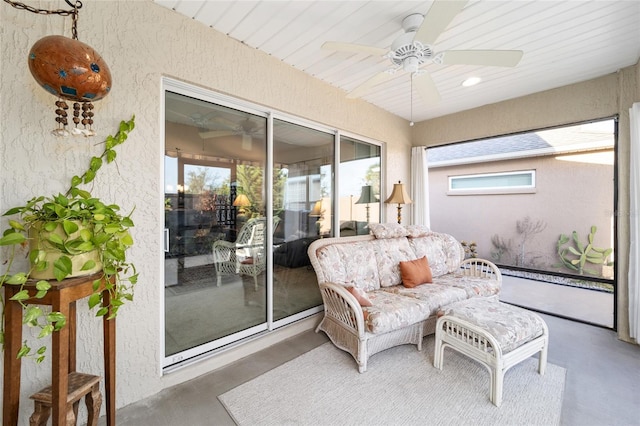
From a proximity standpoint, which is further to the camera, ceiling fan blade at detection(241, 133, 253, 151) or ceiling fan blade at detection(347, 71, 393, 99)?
ceiling fan blade at detection(241, 133, 253, 151)

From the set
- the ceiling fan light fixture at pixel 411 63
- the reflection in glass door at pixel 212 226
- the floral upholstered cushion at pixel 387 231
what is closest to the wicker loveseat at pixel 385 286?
the floral upholstered cushion at pixel 387 231

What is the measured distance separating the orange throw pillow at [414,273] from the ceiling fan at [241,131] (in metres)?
2.14

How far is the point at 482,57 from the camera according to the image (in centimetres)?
178

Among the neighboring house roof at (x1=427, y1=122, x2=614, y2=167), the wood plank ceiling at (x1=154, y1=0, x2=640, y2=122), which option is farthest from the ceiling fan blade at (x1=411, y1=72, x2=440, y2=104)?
the neighboring house roof at (x1=427, y1=122, x2=614, y2=167)

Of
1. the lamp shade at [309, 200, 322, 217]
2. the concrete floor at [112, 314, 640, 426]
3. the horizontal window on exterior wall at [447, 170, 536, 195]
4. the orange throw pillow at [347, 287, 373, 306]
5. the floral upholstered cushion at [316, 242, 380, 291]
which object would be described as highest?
the horizontal window on exterior wall at [447, 170, 536, 195]

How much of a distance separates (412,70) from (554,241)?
5.08m

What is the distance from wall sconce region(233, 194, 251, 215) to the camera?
2.40 metres

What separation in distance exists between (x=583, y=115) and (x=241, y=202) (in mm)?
3924

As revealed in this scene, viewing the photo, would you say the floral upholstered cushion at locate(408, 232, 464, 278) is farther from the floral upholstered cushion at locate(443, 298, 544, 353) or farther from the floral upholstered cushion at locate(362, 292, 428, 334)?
the floral upholstered cushion at locate(443, 298, 544, 353)

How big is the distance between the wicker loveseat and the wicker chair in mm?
524

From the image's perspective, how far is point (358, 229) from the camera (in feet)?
12.3

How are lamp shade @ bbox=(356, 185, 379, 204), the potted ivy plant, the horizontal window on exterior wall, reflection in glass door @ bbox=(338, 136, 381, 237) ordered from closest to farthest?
the potted ivy plant < reflection in glass door @ bbox=(338, 136, 381, 237) < lamp shade @ bbox=(356, 185, 379, 204) < the horizontal window on exterior wall

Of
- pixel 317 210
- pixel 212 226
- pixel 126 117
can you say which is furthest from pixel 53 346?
pixel 317 210

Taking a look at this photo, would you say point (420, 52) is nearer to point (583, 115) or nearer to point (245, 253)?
point (245, 253)
